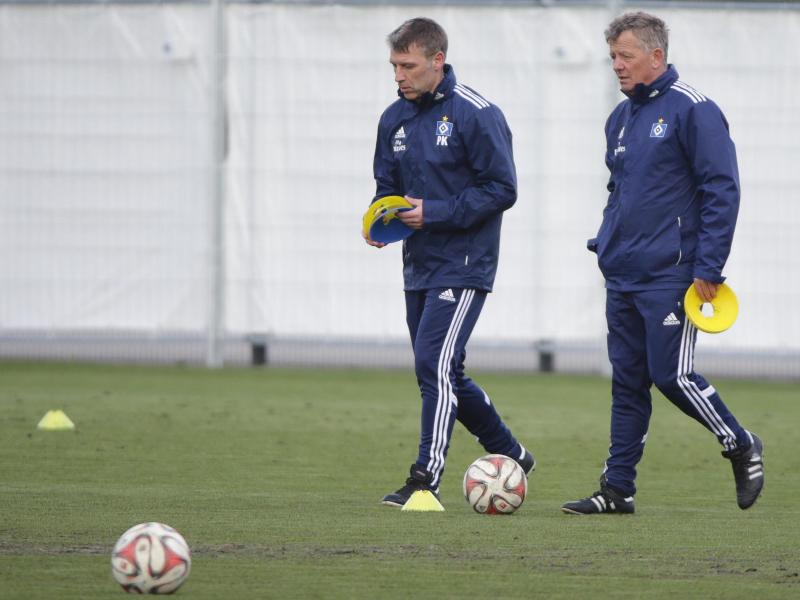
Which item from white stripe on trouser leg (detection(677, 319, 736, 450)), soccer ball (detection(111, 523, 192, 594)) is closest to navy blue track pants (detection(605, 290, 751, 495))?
white stripe on trouser leg (detection(677, 319, 736, 450))

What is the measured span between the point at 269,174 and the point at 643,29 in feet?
31.7

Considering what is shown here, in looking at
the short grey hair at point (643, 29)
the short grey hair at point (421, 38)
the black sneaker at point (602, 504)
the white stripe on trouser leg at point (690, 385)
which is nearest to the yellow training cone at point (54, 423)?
the short grey hair at point (421, 38)

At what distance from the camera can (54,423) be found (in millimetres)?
10883

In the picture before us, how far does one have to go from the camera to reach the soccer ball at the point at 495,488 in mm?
7363

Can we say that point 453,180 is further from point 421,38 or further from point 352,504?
point 352,504

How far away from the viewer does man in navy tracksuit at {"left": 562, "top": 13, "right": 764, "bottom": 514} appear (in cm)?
709

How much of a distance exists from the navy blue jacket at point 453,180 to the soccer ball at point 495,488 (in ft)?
2.98

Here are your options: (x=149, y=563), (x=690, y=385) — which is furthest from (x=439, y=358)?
(x=149, y=563)

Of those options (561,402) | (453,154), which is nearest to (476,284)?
(453,154)

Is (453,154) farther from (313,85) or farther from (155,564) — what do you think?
(313,85)

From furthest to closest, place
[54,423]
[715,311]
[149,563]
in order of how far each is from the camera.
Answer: [54,423]
[715,311]
[149,563]

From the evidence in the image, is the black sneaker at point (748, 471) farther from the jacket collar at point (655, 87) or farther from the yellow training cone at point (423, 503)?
the jacket collar at point (655, 87)

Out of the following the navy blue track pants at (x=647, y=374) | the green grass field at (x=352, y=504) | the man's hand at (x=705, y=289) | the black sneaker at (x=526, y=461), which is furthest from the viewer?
the black sneaker at (x=526, y=461)

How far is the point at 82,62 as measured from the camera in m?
16.6
